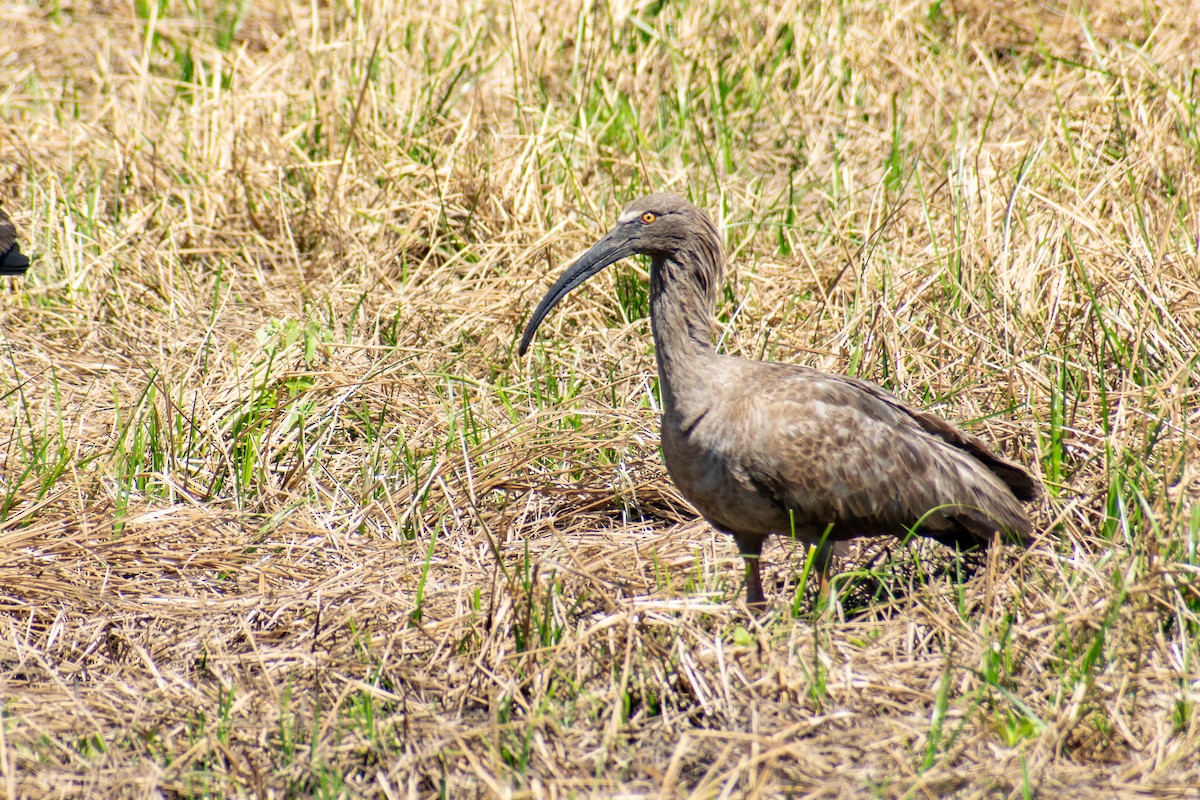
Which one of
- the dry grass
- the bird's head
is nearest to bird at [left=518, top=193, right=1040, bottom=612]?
the bird's head

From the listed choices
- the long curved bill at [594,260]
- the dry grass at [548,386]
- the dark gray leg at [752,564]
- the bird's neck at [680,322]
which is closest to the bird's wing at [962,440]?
the dry grass at [548,386]

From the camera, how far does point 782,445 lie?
3891mm

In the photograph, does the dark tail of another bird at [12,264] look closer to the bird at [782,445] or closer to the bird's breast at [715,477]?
the bird at [782,445]

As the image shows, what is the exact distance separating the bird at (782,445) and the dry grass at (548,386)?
0.18 meters

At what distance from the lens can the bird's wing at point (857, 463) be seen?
12.8 feet

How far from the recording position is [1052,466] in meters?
4.41

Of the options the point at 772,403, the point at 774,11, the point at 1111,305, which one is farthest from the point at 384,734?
the point at 774,11

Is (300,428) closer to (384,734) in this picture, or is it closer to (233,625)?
(233,625)

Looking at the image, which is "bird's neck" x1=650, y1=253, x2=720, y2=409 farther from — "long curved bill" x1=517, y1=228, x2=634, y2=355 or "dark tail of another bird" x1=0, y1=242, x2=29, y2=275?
"dark tail of another bird" x1=0, y1=242, x2=29, y2=275

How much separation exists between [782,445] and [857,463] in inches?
11.2

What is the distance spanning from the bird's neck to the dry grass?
2.02 ft

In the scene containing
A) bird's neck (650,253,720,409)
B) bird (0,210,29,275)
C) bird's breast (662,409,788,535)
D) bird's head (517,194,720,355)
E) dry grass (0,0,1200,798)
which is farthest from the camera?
bird (0,210,29,275)

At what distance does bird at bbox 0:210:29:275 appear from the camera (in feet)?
18.9

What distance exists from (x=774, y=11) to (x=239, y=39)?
343 cm
